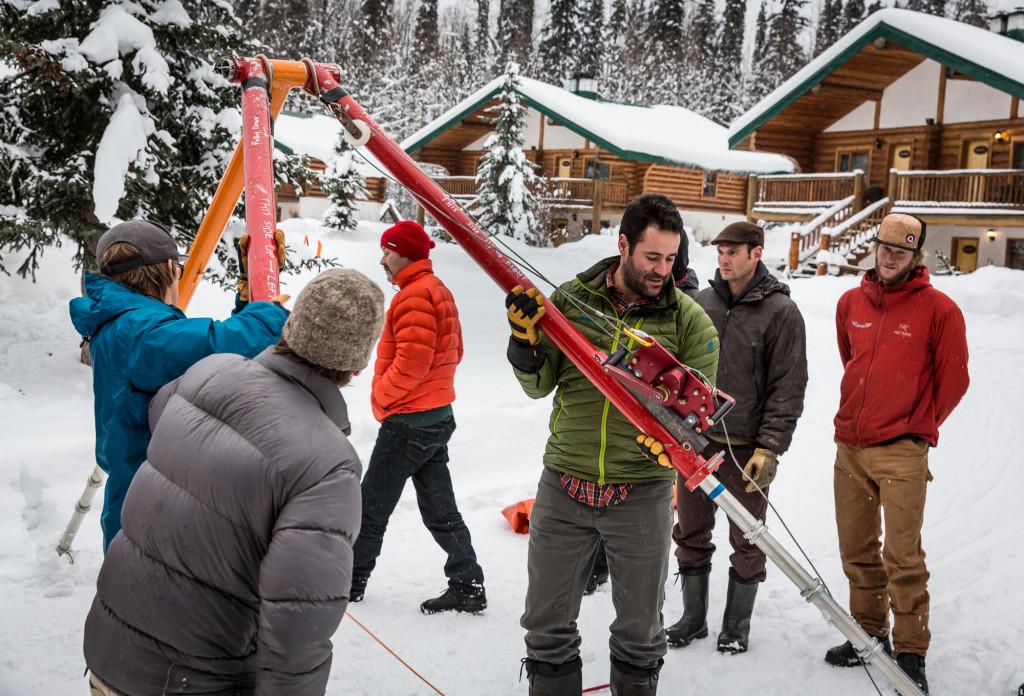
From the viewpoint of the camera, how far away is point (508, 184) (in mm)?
22797

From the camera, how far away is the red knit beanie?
14.0 feet

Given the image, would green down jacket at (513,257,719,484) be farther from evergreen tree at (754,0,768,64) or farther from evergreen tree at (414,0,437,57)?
evergreen tree at (754,0,768,64)

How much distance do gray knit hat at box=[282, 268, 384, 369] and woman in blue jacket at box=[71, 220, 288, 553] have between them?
0.52 m

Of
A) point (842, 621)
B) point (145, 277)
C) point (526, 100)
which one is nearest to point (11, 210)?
point (145, 277)

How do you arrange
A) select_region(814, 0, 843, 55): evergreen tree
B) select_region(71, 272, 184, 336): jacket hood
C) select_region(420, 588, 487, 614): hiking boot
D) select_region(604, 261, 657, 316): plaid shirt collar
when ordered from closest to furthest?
1. select_region(71, 272, 184, 336): jacket hood
2. select_region(604, 261, 657, 316): plaid shirt collar
3. select_region(420, 588, 487, 614): hiking boot
4. select_region(814, 0, 843, 55): evergreen tree

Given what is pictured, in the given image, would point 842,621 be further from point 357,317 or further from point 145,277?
point 145,277

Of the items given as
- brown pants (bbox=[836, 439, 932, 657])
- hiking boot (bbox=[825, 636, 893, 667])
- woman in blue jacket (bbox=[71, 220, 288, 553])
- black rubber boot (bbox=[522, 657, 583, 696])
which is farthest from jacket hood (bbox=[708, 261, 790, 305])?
woman in blue jacket (bbox=[71, 220, 288, 553])

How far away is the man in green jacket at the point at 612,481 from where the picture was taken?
119 inches

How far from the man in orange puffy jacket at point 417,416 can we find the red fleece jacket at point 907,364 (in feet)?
7.44

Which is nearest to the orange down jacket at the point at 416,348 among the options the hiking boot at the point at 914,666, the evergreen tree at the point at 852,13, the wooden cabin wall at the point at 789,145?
the hiking boot at the point at 914,666

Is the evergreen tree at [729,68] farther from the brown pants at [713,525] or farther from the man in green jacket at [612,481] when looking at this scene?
the man in green jacket at [612,481]

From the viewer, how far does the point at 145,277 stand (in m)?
2.69

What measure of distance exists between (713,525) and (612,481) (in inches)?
59.8

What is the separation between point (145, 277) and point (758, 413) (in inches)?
122
